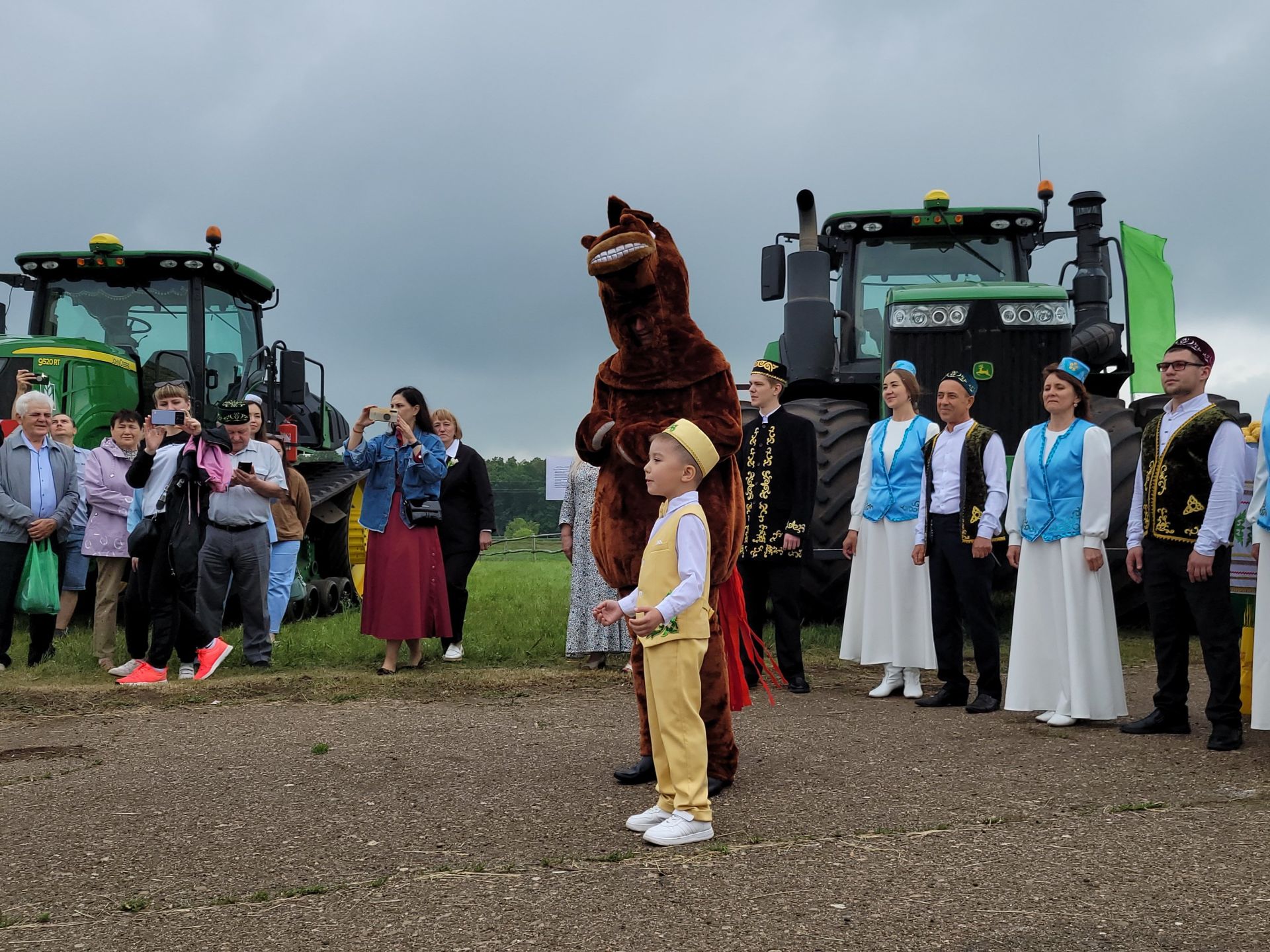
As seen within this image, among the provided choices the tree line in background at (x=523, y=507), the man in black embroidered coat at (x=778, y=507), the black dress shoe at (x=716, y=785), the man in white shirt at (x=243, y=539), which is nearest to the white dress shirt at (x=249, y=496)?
the man in white shirt at (x=243, y=539)

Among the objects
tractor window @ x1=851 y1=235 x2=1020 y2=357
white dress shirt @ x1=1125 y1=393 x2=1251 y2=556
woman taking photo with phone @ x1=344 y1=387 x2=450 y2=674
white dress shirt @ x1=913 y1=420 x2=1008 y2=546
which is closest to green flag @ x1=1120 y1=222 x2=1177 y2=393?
tractor window @ x1=851 y1=235 x2=1020 y2=357

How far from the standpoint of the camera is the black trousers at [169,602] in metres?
6.92

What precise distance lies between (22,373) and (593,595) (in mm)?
4137

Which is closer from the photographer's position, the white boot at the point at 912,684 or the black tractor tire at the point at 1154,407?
the white boot at the point at 912,684

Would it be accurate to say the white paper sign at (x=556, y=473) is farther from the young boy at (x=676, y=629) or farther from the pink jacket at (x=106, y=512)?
the young boy at (x=676, y=629)

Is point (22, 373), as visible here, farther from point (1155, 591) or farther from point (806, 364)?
point (1155, 591)

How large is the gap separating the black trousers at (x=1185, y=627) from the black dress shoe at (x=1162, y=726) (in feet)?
0.08

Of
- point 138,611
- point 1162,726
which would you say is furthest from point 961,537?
point 138,611

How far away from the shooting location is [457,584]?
26.2ft

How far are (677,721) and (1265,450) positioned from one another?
282 centimetres

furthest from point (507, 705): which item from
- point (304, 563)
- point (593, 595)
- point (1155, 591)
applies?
point (304, 563)

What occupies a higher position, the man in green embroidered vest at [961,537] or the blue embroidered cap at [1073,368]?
the blue embroidered cap at [1073,368]

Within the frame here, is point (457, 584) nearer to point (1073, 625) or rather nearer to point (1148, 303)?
point (1073, 625)

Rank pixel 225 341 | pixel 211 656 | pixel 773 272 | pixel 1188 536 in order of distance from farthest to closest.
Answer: pixel 225 341
pixel 773 272
pixel 211 656
pixel 1188 536
